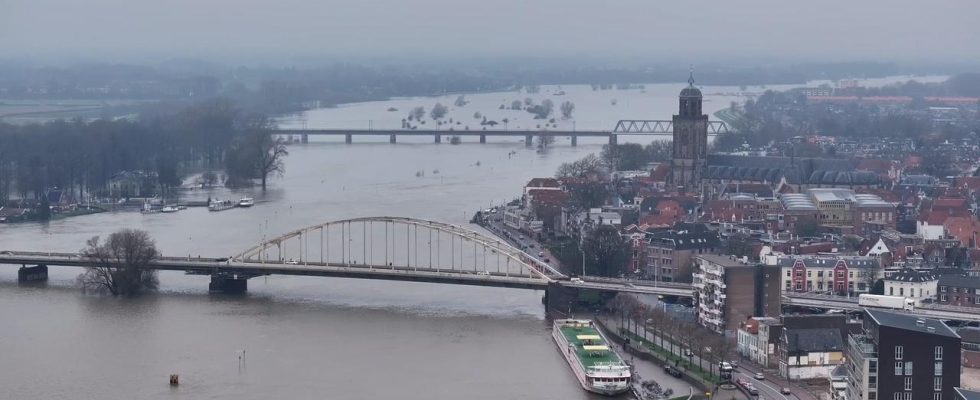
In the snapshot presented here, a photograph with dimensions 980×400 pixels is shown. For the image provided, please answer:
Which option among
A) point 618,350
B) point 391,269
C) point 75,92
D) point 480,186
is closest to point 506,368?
point 618,350

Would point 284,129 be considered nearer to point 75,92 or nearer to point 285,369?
point 75,92

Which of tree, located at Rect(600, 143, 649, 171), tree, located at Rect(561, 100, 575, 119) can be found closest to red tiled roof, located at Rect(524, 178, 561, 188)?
tree, located at Rect(600, 143, 649, 171)

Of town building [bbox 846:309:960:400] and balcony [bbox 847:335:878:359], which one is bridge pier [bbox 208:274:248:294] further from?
town building [bbox 846:309:960:400]

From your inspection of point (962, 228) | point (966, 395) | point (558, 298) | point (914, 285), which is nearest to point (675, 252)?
point (558, 298)

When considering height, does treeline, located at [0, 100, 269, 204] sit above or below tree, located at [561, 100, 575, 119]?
below

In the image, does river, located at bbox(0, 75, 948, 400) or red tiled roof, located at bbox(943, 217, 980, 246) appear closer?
river, located at bbox(0, 75, 948, 400)

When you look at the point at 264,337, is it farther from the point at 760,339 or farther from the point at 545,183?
the point at 545,183
